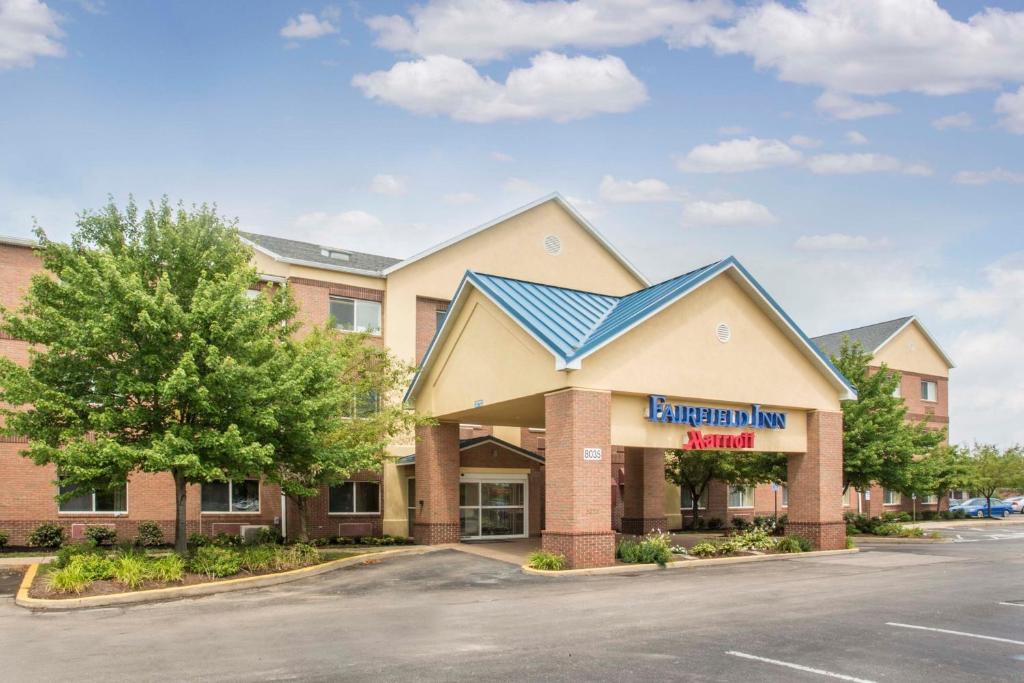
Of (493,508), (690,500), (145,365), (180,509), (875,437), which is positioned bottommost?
(690,500)

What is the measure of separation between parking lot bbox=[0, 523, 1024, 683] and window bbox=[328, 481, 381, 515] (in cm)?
1155

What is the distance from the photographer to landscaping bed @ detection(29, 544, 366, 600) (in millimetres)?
18484

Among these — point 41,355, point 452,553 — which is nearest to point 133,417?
point 41,355

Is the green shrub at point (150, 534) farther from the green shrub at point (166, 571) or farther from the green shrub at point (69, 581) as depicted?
the green shrub at point (69, 581)

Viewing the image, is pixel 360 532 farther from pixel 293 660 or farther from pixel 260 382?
pixel 293 660

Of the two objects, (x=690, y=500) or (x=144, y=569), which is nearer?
(x=144, y=569)

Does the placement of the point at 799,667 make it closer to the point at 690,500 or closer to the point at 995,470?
the point at 690,500

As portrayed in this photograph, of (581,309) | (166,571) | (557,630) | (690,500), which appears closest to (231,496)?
→ (166,571)

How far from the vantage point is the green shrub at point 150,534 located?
2983 cm

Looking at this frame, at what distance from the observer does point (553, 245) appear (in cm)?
3772

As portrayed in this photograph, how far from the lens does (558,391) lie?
22641mm

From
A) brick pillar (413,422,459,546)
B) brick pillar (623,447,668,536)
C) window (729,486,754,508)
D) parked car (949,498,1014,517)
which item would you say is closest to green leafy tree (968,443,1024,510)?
parked car (949,498,1014,517)

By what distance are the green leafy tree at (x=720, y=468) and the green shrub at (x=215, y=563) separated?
21.7m

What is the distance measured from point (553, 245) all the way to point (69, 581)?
23.7 meters
